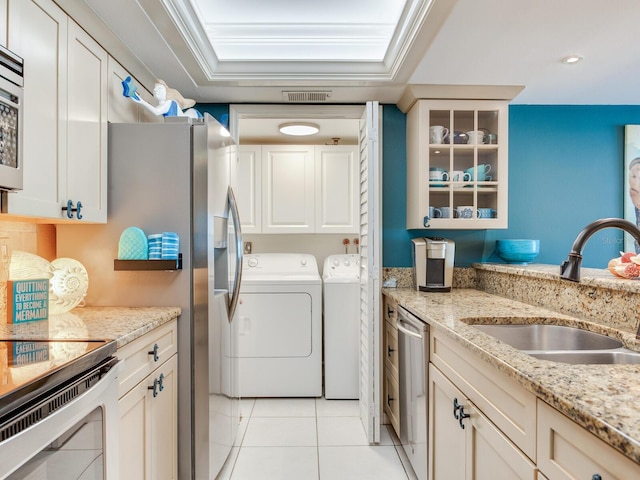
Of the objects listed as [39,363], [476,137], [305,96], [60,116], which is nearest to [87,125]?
[60,116]

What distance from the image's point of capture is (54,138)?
1.49 meters

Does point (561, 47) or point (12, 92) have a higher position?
point (561, 47)

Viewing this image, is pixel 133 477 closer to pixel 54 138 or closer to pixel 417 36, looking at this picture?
pixel 54 138

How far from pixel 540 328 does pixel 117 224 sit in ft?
6.29

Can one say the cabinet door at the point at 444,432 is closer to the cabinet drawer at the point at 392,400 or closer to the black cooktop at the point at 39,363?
the cabinet drawer at the point at 392,400

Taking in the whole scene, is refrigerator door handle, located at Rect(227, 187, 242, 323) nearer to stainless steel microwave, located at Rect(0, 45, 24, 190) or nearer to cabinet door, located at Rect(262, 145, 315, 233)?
stainless steel microwave, located at Rect(0, 45, 24, 190)

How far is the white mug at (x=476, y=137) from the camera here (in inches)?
102

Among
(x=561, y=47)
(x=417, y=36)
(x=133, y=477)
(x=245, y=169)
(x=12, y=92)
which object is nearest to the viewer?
(x=12, y=92)

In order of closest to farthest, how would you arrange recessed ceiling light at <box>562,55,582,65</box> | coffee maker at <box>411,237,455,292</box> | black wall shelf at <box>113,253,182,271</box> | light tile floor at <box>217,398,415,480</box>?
black wall shelf at <box>113,253,182,271</box> → recessed ceiling light at <box>562,55,582,65</box> → light tile floor at <box>217,398,415,480</box> → coffee maker at <box>411,237,455,292</box>

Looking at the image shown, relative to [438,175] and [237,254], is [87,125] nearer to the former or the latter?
[237,254]

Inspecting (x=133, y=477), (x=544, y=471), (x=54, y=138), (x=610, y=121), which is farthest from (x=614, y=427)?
(x=610, y=121)

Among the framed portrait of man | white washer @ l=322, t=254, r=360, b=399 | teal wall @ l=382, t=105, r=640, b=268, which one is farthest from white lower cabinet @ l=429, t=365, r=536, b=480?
the framed portrait of man

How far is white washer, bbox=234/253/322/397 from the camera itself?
3156mm

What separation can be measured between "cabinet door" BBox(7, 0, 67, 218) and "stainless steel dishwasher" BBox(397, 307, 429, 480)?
1.57 m
